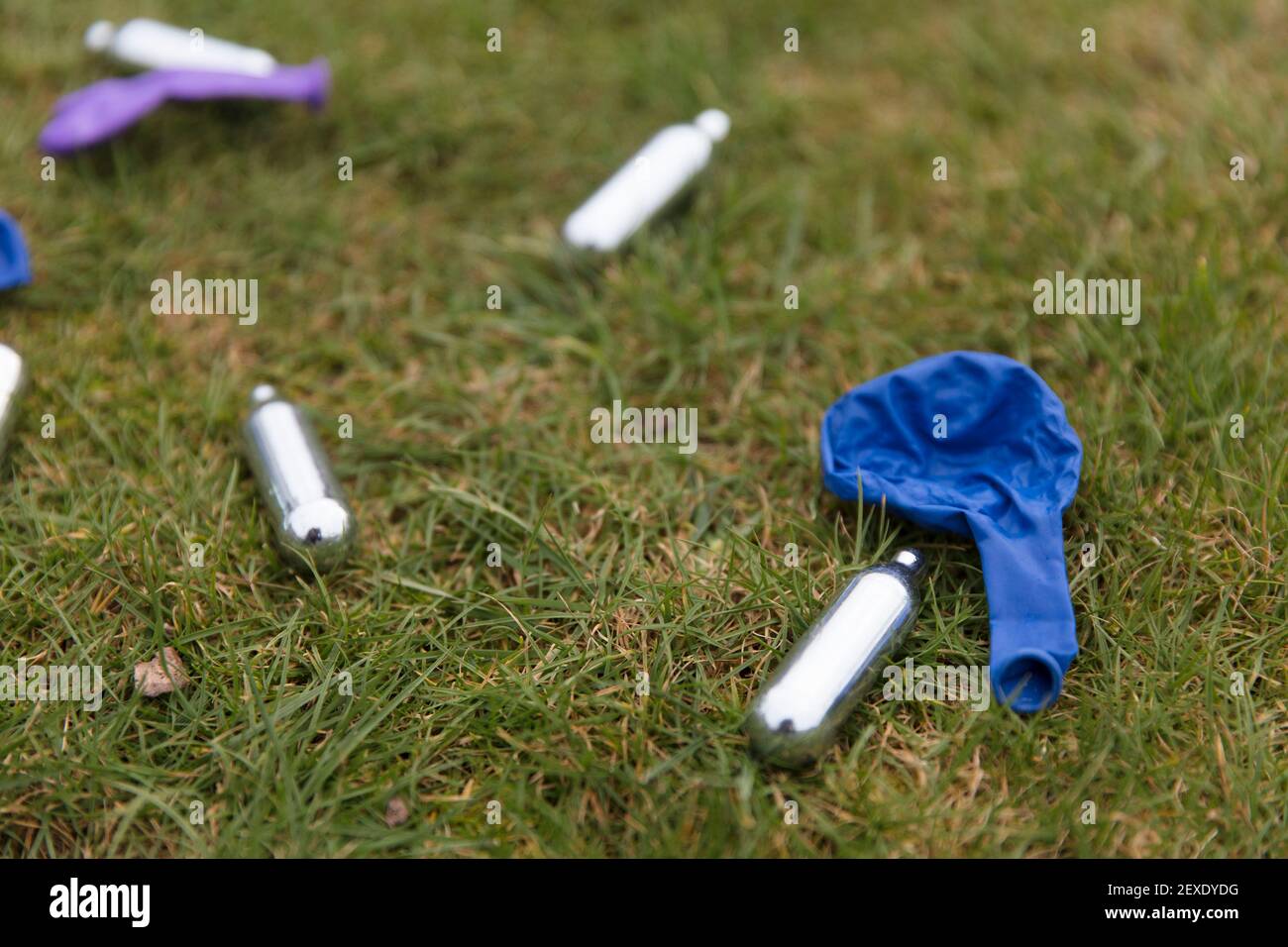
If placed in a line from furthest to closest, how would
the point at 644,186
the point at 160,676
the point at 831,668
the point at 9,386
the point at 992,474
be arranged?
the point at 644,186 → the point at 9,386 → the point at 992,474 → the point at 160,676 → the point at 831,668

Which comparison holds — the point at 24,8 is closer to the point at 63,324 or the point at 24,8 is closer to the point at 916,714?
the point at 63,324

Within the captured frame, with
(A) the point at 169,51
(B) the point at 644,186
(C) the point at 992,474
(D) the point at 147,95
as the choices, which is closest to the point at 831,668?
(C) the point at 992,474

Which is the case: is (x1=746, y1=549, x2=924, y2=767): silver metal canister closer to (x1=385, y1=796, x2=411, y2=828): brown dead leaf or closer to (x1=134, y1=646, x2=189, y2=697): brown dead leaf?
(x1=385, y1=796, x2=411, y2=828): brown dead leaf

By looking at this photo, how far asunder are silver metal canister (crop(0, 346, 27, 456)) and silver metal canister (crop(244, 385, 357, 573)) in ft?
1.96

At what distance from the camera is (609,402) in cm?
316

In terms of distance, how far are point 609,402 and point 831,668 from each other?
1.09 metres

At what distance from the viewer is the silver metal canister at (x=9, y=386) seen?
2900 mm

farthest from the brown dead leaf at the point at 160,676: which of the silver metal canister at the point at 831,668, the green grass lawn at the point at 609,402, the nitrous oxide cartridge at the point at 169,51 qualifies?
the nitrous oxide cartridge at the point at 169,51

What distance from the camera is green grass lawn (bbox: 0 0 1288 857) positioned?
2416 mm

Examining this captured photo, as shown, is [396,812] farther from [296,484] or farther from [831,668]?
[831,668]

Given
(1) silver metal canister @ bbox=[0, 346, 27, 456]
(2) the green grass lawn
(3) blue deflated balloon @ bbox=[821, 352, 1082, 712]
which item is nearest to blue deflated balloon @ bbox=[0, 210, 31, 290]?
(2) the green grass lawn

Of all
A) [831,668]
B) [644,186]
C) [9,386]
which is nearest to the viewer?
[831,668]

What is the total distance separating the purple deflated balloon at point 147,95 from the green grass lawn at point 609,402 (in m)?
0.10
